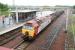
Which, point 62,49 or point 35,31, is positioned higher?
point 35,31

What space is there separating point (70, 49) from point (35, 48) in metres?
3.76

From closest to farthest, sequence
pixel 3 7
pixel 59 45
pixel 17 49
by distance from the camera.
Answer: pixel 17 49, pixel 59 45, pixel 3 7

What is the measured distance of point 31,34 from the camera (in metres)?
23.0

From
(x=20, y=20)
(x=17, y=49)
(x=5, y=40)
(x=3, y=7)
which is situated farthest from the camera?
(x=3, y=7)

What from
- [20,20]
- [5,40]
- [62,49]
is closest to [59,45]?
[62,49]

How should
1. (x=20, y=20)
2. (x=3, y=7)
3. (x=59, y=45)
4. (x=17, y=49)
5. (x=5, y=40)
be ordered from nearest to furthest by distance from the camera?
(x=17, y=49)
(x=59, y=45)
(x=5, y=40)
(x=20, y=20)
(x=3, y=7)

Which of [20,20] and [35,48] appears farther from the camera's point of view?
[20,20]

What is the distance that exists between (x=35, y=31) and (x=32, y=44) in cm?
188

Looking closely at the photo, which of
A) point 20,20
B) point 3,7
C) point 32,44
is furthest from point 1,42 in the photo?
point 3,7

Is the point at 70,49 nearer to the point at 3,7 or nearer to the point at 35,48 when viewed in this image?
the point at 35,48

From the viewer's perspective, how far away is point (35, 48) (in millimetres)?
20688

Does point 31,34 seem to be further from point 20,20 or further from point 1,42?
point 20,20

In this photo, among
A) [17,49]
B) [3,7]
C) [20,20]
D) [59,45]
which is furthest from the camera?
[3,7]

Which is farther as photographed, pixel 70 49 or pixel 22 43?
pixel 22 43
